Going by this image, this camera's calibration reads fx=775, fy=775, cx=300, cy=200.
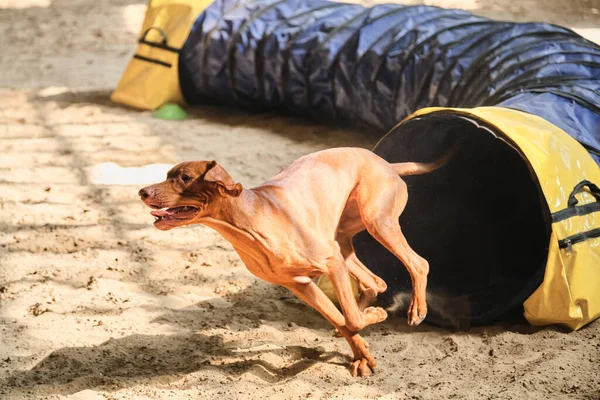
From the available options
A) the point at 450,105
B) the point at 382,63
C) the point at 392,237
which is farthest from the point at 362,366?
the point at 382,63

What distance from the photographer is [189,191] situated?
2402mm

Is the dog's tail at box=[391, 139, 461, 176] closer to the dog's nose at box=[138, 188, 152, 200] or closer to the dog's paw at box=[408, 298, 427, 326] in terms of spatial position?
the dog's paw at box=[408, 298, 427, 326]

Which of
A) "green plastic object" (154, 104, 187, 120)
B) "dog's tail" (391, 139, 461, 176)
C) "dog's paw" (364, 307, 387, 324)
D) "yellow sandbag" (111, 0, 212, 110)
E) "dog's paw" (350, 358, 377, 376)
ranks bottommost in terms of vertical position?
"green plastic object" (154, 104, 187, 120)

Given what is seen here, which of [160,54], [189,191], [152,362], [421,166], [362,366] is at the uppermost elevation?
[189,191]

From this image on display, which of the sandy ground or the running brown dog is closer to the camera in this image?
the running brown dog

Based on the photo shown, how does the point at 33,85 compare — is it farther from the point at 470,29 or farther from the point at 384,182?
the point at 384,182

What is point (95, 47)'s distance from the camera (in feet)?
30.2

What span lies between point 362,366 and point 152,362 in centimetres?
82

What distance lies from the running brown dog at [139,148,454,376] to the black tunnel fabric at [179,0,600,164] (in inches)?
49.6

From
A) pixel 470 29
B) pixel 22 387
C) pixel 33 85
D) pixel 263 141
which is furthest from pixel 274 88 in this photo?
pixel 22 387

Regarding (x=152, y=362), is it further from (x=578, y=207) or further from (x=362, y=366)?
(x=578, y=207)

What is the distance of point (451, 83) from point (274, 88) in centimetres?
181

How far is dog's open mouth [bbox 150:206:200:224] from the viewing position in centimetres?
238

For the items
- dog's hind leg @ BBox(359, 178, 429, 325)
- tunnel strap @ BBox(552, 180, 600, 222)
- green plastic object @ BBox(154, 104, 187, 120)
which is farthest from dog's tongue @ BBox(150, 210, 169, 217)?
green plastic object @ BBox(154, 104, 187, 120)
